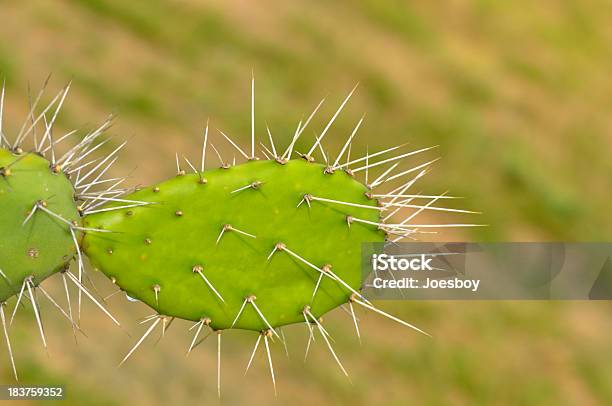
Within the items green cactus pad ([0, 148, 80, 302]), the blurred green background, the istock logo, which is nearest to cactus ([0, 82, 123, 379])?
green cactus pad ([0, 148, 80, 302])

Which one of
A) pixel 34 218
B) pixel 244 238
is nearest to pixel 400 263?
pixel 244 238

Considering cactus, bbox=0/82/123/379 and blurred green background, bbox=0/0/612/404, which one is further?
blurred green background, bbox=0/0/612/404

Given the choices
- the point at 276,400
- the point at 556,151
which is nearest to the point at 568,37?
the point at 556,151

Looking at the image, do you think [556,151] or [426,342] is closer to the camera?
[426,342]

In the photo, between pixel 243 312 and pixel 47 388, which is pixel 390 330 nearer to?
pixel 47 388

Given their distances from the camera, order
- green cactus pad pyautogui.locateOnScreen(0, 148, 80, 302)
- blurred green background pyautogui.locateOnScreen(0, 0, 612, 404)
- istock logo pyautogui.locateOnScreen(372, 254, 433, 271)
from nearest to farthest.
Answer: green cactus pad pyautogui.locateOnScreen(0, 148, 80, 302), istock logo pyautogui.locateOnScreen(372, 254, 433, 271), blurred green background pyautogui.locateOnScreen(0, 0, 612, 404)

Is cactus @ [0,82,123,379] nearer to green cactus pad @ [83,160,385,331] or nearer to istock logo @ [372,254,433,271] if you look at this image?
green cactus pad @ [83,160,385,331]

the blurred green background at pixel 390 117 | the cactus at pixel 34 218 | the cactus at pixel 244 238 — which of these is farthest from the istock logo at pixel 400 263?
the blurred green background at pixel 390 117
